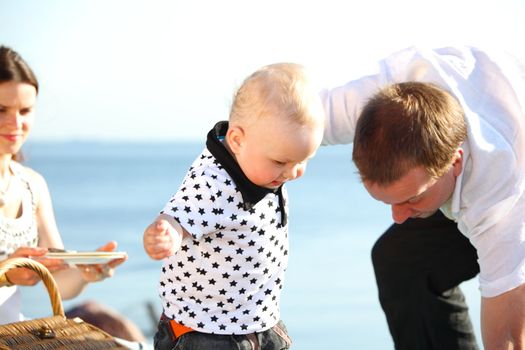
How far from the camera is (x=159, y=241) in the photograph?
2234 millimetres

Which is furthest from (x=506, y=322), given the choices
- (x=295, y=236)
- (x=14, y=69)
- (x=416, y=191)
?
(x=295, y=236)

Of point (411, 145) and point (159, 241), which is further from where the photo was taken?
point (411, 145)

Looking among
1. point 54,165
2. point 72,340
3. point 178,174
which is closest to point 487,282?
point 72,340

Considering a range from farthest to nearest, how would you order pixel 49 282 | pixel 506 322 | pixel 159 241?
pixel 49 282 < pixel 506 322 < pixel 159 241

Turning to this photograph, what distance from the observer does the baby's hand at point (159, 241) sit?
2.23 metres

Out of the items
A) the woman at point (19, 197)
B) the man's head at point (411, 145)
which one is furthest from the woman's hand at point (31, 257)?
the man's head at point (411, 145)

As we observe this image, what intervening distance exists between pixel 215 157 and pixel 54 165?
66.8 ft

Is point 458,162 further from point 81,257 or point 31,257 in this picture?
point 31,257

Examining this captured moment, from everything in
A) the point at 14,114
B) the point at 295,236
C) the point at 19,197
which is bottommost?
the point at 295,236

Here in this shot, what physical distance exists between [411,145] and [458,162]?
0.14m

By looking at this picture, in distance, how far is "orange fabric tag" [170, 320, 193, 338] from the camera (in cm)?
253

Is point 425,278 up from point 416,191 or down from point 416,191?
down

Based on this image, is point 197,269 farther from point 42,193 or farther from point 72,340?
point 42,193

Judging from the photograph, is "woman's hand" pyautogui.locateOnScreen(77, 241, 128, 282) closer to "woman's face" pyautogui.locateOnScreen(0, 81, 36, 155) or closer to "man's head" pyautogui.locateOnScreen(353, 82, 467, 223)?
"woman's face" pyautogui.locateOnScreen(0, 81, 36, 155)
